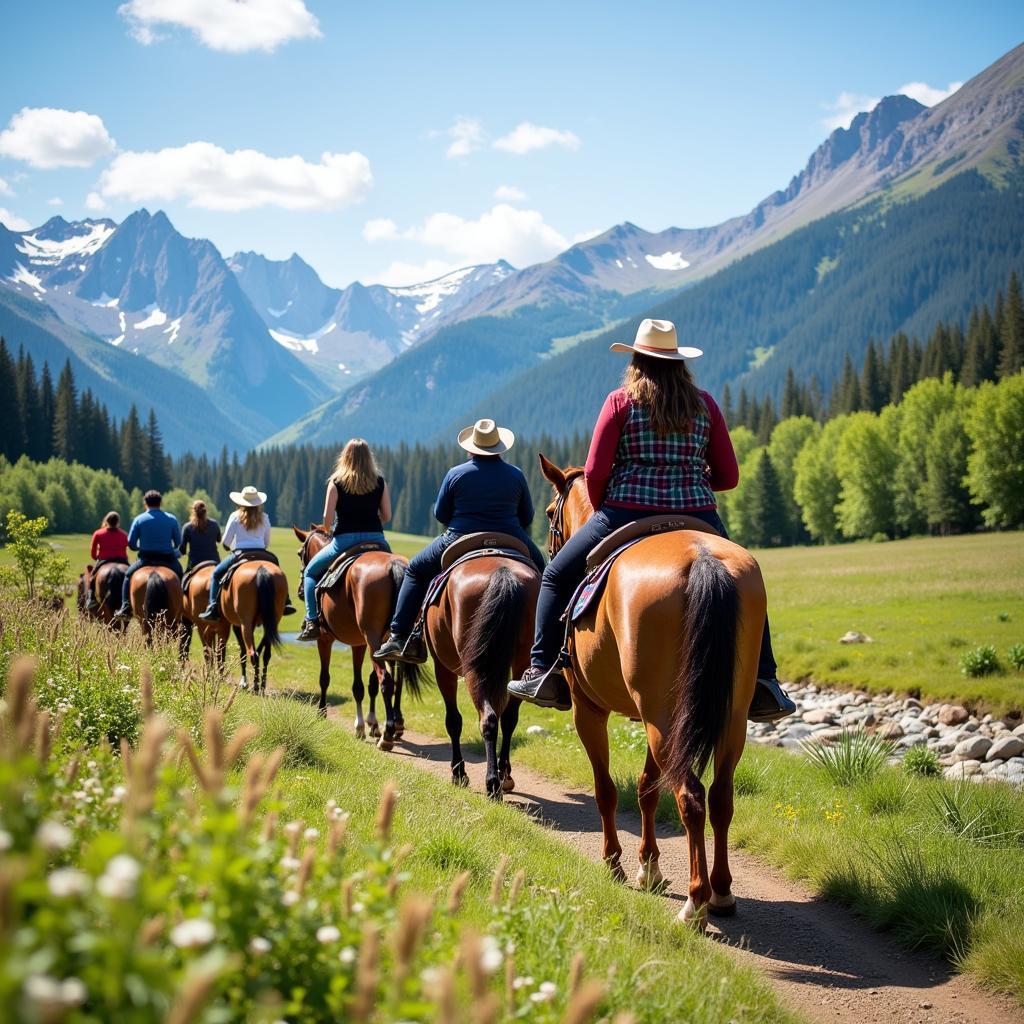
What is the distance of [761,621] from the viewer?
6.45 m

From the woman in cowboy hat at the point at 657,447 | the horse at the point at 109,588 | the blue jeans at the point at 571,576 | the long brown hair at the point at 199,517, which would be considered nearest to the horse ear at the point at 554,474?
the blue jeans at the point at 571,576

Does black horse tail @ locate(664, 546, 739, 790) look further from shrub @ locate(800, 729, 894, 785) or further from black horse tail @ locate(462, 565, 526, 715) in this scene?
shrub @ locate(800, 729, 894, 785)

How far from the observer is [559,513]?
977 cm

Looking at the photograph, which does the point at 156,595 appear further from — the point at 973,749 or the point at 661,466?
the point at 973,749

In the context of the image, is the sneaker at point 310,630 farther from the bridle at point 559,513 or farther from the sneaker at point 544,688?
the sneaker at point 544,688

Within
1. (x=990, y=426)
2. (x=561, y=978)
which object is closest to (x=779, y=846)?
(x=561, y=978)

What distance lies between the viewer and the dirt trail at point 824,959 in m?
5.71

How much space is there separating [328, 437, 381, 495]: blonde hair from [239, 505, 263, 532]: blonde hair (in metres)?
4.64

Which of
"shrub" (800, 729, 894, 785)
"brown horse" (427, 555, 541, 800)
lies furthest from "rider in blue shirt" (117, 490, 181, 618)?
"shrub" (800, 729, 894, 785)

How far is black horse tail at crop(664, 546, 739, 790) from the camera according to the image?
603cm

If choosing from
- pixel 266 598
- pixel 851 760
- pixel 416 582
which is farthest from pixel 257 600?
pixel 851 760

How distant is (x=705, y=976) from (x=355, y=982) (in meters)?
2.87

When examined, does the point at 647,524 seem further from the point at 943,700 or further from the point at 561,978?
the point at 943,700

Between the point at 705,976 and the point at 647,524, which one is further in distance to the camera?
the point at 647,524
